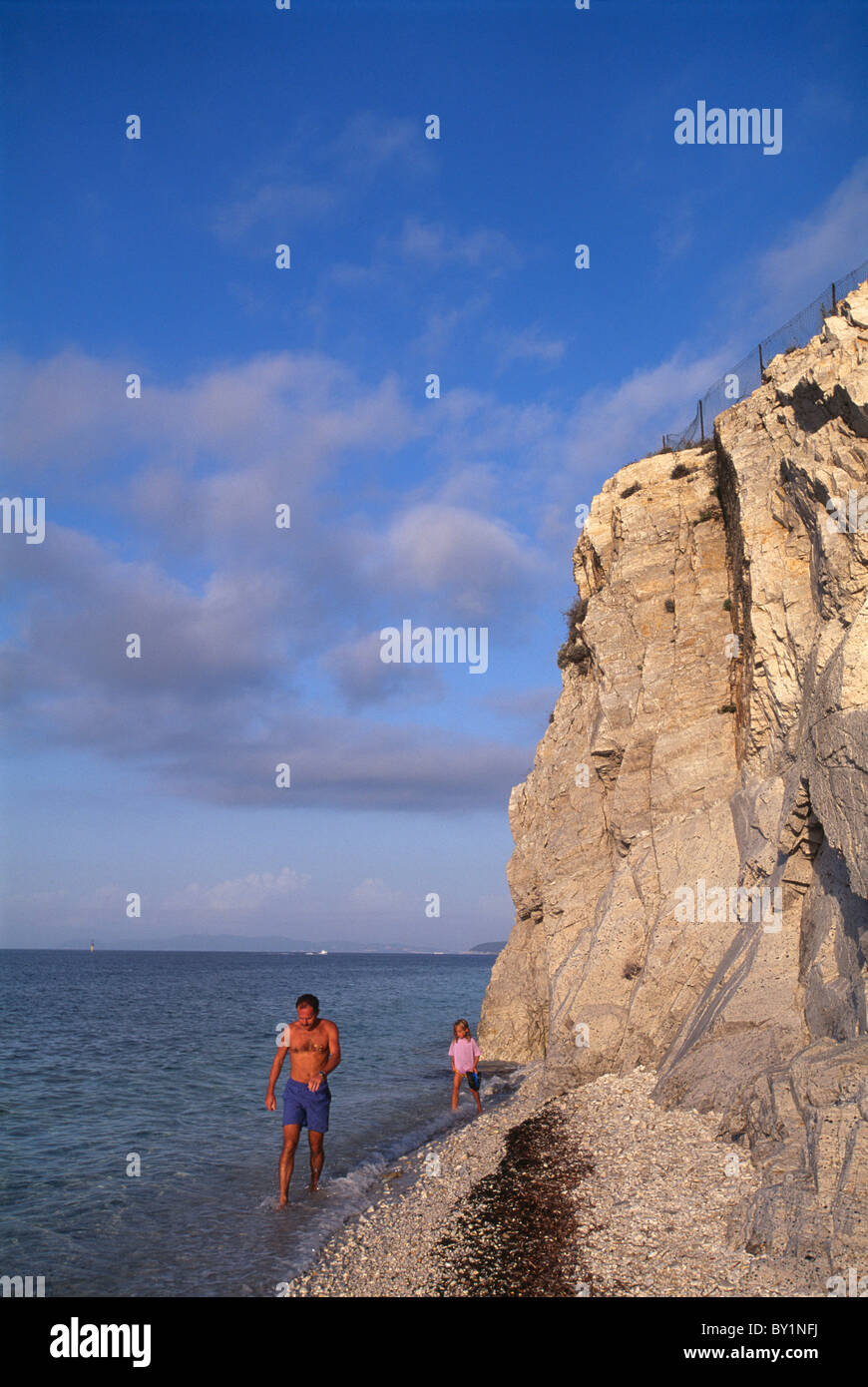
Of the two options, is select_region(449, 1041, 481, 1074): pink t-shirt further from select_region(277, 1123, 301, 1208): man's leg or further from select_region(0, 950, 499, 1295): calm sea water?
select_region(277, 1123, 301, 1208): man's leg

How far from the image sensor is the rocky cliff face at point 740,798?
28.6 ft

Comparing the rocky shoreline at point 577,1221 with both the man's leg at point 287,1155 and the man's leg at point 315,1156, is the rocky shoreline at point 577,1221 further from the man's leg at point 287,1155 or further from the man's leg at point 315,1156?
the man's leg at point 287,1155

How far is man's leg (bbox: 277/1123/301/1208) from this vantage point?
10.5 meters

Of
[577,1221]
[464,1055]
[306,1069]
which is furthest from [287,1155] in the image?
[464,1055]

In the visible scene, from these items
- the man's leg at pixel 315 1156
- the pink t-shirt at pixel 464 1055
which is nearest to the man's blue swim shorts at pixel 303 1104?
the man's leg at pixel 315 1156

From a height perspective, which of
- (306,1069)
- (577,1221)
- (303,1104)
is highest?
(306,1069)

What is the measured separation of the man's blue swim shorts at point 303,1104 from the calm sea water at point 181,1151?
1.31 meters

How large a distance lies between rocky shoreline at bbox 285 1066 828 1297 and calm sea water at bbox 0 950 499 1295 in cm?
115

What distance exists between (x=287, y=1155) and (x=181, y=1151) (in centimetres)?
524

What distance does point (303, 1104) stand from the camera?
10562 mm

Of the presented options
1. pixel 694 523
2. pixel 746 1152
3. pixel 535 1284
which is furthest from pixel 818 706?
pixel 694 523

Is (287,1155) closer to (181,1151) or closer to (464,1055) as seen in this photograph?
(181,1151)

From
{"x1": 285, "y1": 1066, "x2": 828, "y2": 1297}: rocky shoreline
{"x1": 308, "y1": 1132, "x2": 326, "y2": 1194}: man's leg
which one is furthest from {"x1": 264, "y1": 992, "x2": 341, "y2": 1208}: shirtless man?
{"x1": 285, "y1": 1066, "x2": 828, "y2": 1297}: rocky shoreline

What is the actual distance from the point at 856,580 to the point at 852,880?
3986 millimetres
